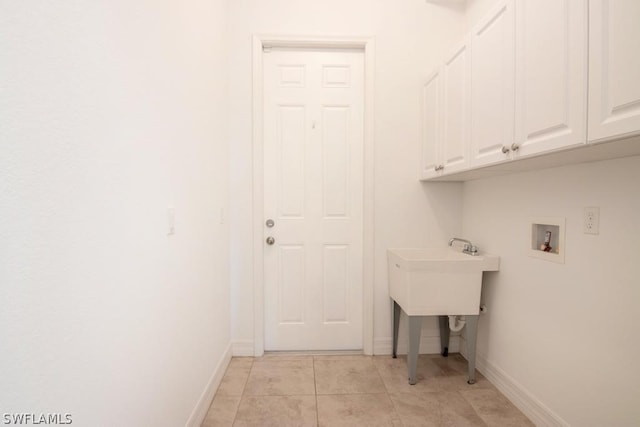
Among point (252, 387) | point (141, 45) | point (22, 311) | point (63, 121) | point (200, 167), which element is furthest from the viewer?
point (252, 387)

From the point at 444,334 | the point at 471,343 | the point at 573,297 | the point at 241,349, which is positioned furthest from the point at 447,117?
the point at 241,349

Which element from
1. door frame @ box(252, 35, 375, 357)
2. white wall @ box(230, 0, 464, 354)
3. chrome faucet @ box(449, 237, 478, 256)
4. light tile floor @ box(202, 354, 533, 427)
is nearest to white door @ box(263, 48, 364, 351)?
door frame @ box(252, 35, 375, 357)

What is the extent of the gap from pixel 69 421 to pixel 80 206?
0.51 metres

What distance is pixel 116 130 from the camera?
878 mm

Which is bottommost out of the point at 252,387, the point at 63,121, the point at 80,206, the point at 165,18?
the point at 252,387

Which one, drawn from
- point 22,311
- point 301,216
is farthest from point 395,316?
point 22,311

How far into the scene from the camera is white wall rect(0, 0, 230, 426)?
0.57 metres

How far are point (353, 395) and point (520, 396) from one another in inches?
37.7

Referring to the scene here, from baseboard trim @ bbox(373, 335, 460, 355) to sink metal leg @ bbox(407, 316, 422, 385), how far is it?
411 mm

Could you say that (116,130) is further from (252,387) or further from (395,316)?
(395,316)

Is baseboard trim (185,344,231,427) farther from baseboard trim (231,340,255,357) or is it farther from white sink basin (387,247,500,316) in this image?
white sink basin (387,247,500,316)

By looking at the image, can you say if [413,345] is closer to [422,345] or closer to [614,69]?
[422,345]

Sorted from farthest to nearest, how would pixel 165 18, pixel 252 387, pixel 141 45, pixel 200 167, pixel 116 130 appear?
1. pixel 252 387
2. pixel 200 167
3. pixel 165 18
4. pixel 141 45
5. pixel 116 130

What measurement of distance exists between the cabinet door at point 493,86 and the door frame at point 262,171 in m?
0.81
